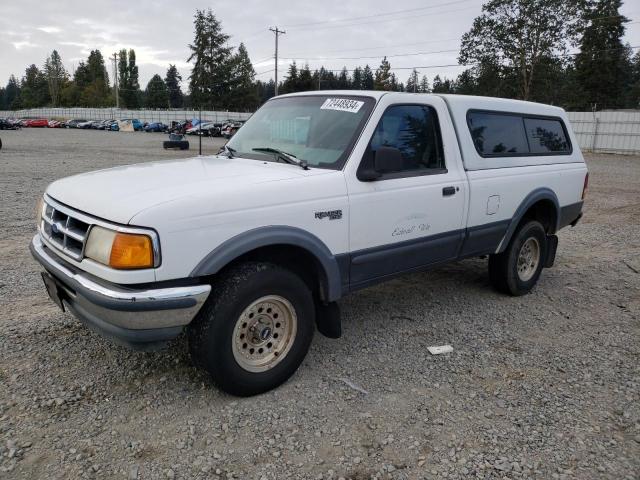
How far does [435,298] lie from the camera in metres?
5.27

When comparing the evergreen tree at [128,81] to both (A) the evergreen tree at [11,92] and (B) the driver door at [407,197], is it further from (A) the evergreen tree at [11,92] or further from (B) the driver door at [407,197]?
(B) the driver door at [407,197]

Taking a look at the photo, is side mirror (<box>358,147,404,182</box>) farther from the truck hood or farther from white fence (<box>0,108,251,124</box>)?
white fence (<box>0,108,251,124</box>)

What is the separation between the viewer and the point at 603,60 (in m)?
54.9

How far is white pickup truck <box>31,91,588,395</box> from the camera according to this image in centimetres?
274

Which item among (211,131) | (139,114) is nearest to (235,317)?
(211,131)

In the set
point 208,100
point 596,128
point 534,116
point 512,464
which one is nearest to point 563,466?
point 512,464

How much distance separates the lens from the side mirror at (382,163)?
3.41m

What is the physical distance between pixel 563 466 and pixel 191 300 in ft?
7.38

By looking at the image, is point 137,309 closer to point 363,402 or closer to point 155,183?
point 155,183

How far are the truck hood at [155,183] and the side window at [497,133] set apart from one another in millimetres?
1849

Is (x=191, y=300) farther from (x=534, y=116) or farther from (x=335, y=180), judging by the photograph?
(x=534, y=116)

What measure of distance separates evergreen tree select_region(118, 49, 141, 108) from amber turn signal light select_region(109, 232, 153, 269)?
373ft

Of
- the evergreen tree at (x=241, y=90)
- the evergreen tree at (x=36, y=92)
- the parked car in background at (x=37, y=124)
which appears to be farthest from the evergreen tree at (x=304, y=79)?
the evergreen tree at (x=36, y=92)

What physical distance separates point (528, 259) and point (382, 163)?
9.48 feet
